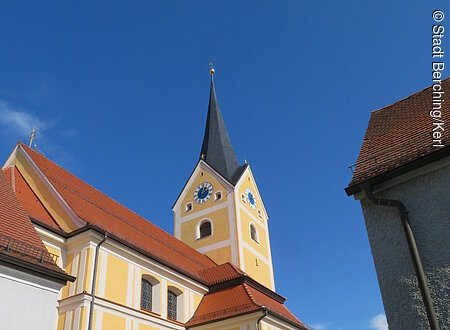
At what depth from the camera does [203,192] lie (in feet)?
86.2

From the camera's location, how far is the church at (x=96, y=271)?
790cm

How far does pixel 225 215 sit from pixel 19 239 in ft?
54.2

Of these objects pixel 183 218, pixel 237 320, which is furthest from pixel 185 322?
pixel 183 218

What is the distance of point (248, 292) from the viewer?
15.8 m

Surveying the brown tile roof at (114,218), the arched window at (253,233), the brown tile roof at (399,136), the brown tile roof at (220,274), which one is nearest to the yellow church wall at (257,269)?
the arched window at (253,233)

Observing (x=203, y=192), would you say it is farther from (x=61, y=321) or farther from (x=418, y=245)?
(x=418, y=245)

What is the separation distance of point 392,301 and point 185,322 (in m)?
11.3

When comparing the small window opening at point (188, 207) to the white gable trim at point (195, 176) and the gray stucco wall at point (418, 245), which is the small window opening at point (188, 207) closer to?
the white gable trim at point (195, 176)

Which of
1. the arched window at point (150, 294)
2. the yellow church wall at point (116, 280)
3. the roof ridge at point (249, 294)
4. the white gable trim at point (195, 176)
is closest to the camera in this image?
the yellow church wall at point (116, 280)

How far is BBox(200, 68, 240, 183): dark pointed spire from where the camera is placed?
27.1 meters

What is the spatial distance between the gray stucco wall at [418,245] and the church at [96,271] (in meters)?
5.79

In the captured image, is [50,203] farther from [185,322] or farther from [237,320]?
[237,320]

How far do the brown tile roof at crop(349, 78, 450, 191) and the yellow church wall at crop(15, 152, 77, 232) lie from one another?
923cm

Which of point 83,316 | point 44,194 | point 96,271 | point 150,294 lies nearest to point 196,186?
point 150,294
